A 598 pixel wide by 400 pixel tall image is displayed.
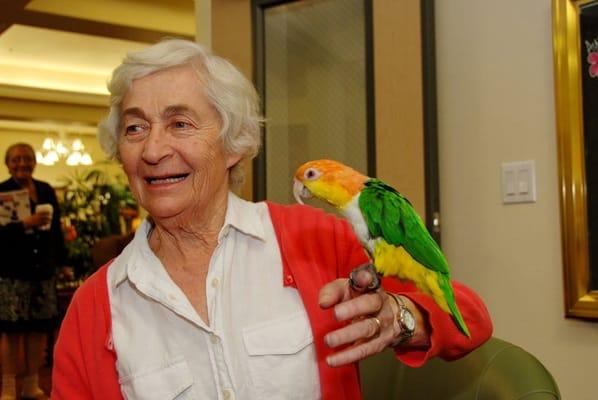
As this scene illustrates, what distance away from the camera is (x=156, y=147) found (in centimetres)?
122

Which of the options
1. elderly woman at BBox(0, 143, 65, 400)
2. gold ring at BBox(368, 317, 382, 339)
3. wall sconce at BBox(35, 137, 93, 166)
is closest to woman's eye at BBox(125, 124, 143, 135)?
gold ring at BBox(368, 317, 382, 339)

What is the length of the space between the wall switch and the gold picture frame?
94 mm

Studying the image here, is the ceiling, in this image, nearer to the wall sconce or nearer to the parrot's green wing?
the wall sconce

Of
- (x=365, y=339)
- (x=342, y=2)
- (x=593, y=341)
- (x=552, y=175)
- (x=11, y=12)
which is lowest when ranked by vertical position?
(x=593, y=341)

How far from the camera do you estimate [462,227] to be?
2.00 m

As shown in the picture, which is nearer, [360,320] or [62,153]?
[360,320]

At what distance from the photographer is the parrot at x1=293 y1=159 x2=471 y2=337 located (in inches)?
32.2

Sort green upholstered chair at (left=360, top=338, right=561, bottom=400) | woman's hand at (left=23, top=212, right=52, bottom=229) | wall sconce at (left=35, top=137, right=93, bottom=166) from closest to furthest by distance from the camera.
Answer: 1. green upholstered chair at (left=360, top=338, right=561, bottom=400)
2. woman's hand at (left=23, top=212, right=52, bottom=229)
3. wall sconce at (left=35, top=137, right=93, bottom=166)

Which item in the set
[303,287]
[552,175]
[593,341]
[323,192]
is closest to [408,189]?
[552,175]

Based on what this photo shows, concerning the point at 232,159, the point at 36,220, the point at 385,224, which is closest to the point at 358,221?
the point at 385,224

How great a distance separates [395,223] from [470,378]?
446mm

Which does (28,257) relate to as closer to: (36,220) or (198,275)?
(36,220)

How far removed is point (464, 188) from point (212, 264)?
3.08 ft

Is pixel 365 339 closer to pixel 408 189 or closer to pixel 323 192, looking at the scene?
pixel 323 192
